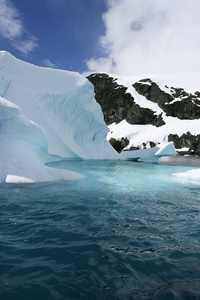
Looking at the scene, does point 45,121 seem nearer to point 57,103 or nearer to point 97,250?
point 57,103

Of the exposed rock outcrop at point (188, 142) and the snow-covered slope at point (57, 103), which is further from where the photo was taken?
the exposed rock outcrop at point (188, 142)

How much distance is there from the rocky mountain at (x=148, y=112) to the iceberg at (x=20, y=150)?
43642 millimetres

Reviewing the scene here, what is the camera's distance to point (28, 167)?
8430 millimetres

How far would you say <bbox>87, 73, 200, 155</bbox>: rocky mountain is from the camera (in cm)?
5266

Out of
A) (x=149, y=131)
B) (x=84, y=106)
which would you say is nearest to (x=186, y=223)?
(x=84, y=106)

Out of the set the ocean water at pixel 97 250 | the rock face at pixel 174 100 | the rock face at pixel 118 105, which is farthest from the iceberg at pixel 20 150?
the rock face at pixel 174 100

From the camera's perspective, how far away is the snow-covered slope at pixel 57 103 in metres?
16.6

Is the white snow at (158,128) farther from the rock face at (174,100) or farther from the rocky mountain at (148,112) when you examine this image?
the rock face at (174,100)

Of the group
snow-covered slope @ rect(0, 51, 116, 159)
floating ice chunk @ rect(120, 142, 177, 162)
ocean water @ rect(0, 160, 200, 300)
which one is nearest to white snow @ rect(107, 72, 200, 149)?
floating ice chunk @ rect(120, 142, 177, 162)

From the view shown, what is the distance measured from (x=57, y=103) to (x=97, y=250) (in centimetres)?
1747

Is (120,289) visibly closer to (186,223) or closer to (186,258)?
(186,258)

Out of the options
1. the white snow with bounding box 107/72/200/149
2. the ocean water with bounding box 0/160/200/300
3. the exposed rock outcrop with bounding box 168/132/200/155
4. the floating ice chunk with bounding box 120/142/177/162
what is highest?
the white snow with bounding box 107/72/200/149

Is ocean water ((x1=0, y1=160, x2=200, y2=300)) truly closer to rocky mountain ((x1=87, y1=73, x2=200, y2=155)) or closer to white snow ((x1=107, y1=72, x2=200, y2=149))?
rocky mountain ((x1=87, y1=73, x2=200, y2=155))

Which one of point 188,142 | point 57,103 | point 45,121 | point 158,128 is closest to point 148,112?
point 158,128
